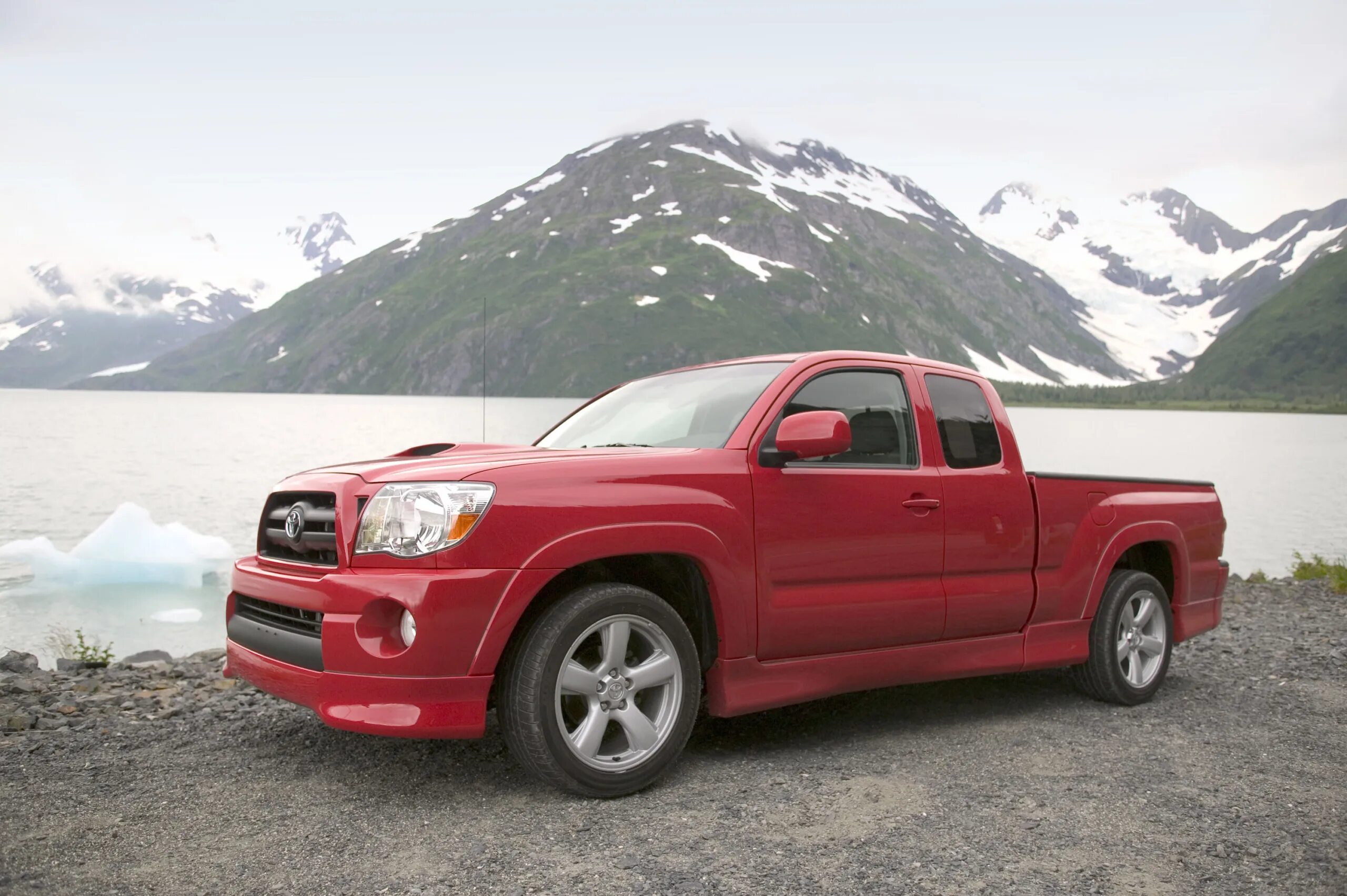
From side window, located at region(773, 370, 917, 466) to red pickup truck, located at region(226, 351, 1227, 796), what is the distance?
0.01 meters

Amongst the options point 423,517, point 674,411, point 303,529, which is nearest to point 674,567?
point 674,411

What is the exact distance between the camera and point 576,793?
4.08 m

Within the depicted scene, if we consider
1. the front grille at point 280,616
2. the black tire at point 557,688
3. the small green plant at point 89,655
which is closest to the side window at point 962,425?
the black tire at point 557,688

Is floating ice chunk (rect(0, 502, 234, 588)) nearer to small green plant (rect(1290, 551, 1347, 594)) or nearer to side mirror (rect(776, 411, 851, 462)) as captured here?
side mirror (rect(776, 411, 851, 462))

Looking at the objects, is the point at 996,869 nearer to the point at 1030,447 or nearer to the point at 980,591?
the point at 980,591

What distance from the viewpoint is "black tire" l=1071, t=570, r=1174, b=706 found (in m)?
5.90

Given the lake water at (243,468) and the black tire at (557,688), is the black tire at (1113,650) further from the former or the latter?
the lake water at (243,468)

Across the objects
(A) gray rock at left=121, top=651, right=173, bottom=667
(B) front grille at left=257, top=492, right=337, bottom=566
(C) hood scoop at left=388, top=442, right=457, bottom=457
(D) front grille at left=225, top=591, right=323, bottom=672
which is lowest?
(A) gray rock at left=121, top=651, right=173, bottom=667

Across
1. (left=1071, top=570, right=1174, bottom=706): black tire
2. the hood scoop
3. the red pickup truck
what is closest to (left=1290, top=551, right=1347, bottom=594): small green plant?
(left=1071, top=570, right=1174, bottom=706): black tire

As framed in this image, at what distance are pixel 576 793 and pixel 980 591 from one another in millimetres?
2289

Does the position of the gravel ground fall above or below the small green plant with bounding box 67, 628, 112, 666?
above

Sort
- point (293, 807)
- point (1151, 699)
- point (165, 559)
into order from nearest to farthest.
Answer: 1. point (293, 807)
2. point (1151, 699)
3. point (165, 559)

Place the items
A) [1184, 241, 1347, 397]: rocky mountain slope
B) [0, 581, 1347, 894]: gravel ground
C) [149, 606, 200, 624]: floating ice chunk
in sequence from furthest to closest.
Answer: [1184, 241, 1347, 397]: rocky mountain slope → [149, 606, 200, 624]: floating ice chunk → [0, 581, 1347, 894]: gravel ground

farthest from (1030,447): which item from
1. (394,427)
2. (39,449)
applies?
(39,449)
